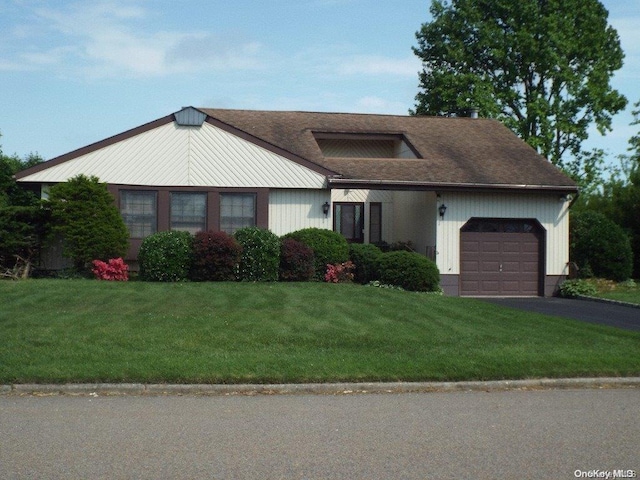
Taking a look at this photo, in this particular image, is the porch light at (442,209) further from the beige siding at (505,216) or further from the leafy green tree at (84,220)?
the leafy green tree at (84,220)

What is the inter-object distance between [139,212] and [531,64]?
26143 mm

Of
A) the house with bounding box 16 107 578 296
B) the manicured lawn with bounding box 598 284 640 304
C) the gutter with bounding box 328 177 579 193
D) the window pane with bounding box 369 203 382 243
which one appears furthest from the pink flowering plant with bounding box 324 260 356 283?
the manicured lawn with bounding box 598 284 640 304

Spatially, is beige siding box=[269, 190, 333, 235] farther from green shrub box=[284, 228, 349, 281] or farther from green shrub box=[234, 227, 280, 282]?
green shrub box=[234, 227, 280, 282]

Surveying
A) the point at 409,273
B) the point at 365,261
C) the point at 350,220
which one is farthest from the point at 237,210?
the point at 409,273

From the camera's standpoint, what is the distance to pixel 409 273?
22453 millimetres

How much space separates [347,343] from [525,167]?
50.5 ft

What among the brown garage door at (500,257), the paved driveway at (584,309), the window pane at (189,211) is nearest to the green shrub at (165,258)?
the window pane at (189,211)

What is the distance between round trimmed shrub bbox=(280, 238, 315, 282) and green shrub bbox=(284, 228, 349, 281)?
25.2 inches

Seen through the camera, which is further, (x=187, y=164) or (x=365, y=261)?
(x=187, y=164)

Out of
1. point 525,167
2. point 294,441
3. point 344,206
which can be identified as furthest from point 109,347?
point 525,167

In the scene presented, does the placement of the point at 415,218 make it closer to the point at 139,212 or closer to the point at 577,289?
the point at 577,289

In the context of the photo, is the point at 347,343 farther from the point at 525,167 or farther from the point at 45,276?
the point at 525,167

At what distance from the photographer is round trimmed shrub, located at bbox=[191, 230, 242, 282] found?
21.4 meters

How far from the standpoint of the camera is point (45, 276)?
23.2 m
